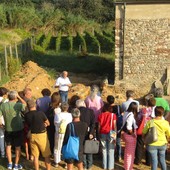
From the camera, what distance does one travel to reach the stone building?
1491 centimetres

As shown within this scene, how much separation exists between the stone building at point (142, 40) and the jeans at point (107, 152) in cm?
830

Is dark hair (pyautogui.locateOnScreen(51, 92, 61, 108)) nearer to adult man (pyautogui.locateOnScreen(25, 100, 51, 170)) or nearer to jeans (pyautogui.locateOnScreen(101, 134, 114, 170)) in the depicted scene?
Answer: adult man (pyautogui.locateOnScreen(25, 100, 51, 170))

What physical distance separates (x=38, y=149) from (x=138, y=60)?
926 cm

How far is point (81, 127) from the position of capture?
22.2ft

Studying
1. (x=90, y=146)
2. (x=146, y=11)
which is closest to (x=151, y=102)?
(x=90, y=146)

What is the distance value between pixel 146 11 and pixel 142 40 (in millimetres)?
1250

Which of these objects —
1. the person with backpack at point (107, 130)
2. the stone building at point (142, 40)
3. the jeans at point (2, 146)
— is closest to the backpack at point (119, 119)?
the person with backpack at point (107, 130)

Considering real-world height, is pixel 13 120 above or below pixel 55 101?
below

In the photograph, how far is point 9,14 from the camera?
40.0m

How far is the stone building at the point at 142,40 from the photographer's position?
1491 centimetres

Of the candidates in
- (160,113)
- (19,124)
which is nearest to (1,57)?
(19,124)

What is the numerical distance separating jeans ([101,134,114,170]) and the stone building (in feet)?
27.2

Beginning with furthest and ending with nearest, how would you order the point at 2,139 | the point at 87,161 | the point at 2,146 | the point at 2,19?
1. the point at 2,19
2. the point at 2,146
3. the point at 2,139
4. the point at 87,161

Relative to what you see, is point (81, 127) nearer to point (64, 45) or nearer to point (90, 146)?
point (90, 146)
